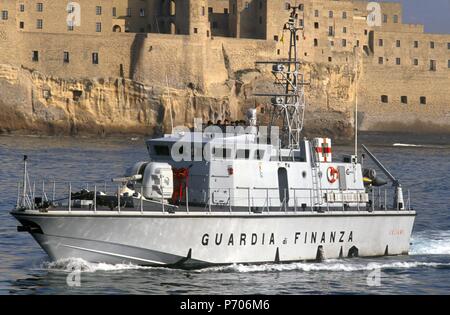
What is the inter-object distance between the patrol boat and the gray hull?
21 mm

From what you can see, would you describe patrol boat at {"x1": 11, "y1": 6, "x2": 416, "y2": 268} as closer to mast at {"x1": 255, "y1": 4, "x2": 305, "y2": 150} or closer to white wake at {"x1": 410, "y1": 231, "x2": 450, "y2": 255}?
mast at {"x1": 255, "y1": 4, "x2": 305, "y2": 150}

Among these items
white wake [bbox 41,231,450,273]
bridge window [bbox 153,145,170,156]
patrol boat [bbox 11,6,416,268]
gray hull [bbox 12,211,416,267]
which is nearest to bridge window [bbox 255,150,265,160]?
patrol boat [bbox 11,6,416,268]

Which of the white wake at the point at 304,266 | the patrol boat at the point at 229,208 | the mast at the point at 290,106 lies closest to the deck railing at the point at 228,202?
the patrol boat at the point at 229,208

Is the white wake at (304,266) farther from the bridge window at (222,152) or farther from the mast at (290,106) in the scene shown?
the mast at (290,106)

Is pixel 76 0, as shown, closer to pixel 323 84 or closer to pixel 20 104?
pixel 20 104

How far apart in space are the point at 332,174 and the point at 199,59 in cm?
5933

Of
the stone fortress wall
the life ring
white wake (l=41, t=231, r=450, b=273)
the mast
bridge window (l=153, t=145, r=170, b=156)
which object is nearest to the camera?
white wake (l=41, t=231, r=450, b=273)

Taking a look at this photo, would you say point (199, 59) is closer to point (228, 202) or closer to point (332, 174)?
point (332, 174)

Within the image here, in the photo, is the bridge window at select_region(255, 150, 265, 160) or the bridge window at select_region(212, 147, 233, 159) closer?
the bridge window at select_region(212, 147, 233, 159)

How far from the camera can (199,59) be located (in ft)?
289

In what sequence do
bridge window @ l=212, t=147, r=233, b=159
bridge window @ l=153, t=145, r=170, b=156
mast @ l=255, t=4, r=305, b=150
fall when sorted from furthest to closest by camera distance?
Answer: 1. mast @ l=255, t=4, r=305, b=150
2. bridge window @ l=153, t=145, r=170, b=156
3. bridge window @ l=212, t=147, r=233, b=159

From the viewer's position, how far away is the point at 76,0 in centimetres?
8338

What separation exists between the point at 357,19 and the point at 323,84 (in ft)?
28.0

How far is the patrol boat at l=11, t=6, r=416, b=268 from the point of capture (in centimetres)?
2500
